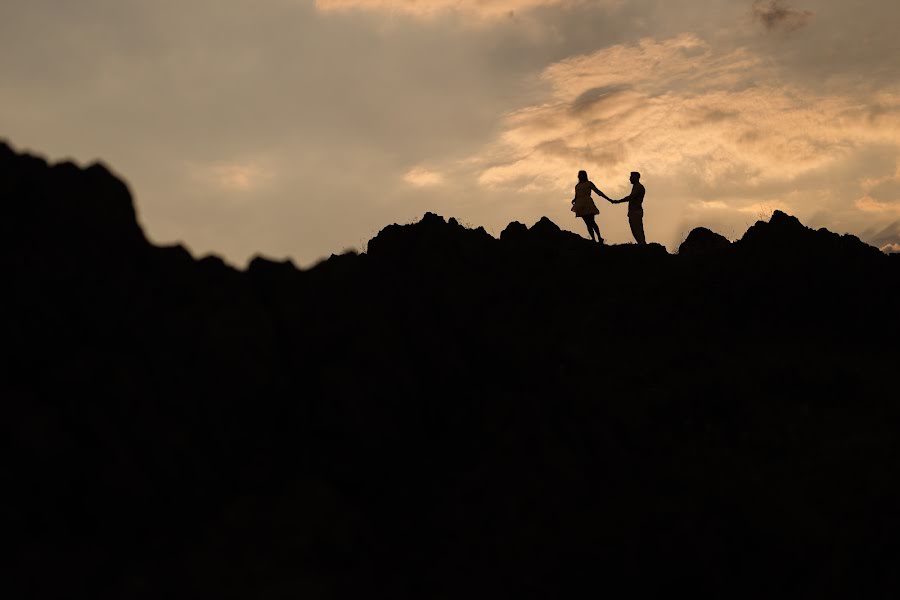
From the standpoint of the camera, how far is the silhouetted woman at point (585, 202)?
2256 centimetres

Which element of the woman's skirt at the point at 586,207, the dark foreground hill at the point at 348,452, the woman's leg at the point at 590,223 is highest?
the woman's skirt at the point at 586,207

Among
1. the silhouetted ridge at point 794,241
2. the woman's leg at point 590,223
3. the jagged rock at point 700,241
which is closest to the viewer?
the silhouetted ridge at point 794,241

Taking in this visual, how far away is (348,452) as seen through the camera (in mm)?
8930

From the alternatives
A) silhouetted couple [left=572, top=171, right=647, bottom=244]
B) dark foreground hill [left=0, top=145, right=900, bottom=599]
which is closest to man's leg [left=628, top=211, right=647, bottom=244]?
silhouetted couple [left=572, top=171, right=647, bottom=244]

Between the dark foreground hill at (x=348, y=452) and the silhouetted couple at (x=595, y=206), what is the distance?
11401 mm

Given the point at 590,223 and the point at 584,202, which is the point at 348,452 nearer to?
the point at 584,202

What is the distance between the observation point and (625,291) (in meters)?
16.8

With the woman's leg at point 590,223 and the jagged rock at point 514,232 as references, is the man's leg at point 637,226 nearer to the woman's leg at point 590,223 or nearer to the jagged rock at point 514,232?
the woman's leg at point 590,223

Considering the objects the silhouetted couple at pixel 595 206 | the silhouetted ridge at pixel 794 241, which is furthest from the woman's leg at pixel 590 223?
the silhouetted ridge at pixel 794 241

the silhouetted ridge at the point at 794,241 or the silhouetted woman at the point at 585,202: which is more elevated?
the silhouetted woman at the point at 585,202

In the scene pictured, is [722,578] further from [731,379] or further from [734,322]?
[734,322]

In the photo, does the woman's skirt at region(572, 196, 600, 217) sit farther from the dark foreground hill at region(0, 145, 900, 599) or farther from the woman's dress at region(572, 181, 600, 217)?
the dark foreground hill at region(0, 145, 900, 599)

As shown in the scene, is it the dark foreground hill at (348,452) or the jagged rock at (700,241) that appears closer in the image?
the dark foreground hill at (348,452)

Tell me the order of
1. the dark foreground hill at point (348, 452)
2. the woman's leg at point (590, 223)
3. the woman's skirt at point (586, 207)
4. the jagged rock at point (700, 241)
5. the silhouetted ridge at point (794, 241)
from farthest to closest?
1. the jagged rock at point (700, 241)
2. the woman's leg at point (590, 223)
3. the woman's skirt at point (586, 207)
4. the silhouetted ridge at point (794, 241)
5. the dark foreground hill at point (348, 452)
